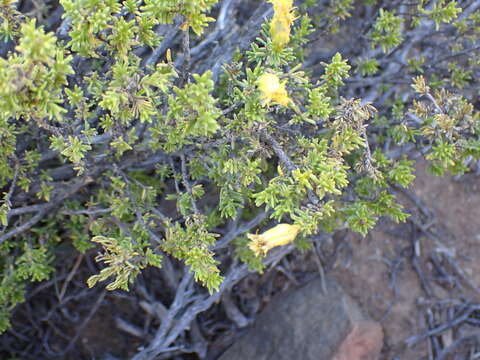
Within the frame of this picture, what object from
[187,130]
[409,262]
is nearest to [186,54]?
[187,130]

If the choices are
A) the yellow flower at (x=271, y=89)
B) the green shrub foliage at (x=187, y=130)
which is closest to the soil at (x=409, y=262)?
the green shrub foliage at (x=187, y=130)

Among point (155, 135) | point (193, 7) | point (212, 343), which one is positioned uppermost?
point (193, 7)

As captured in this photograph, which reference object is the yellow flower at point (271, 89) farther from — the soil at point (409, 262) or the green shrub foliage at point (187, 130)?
the soil at point (409, 262)

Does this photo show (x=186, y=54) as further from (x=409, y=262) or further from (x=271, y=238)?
(x=409, y=262)

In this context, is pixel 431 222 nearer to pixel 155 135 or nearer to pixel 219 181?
pixel 219 181

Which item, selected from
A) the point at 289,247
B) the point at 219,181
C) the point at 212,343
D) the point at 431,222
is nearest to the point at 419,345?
the point at 431,222

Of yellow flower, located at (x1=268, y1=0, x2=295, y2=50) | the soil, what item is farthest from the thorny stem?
the soil
